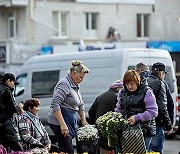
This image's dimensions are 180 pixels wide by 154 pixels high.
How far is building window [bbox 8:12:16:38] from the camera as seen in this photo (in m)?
42.2

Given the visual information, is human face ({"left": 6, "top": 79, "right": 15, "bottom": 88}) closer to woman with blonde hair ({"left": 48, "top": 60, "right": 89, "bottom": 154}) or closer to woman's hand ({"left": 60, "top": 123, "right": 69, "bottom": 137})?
woman with blonde hair ({"left": 48, "top": 60, "right": 89, "bottom": 154})

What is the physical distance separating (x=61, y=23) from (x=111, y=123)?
32337 mm

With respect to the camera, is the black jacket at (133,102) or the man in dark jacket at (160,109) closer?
the black jacket at (133,102)

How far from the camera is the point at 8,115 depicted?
1305 cm

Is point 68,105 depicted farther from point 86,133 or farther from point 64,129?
point 86,133

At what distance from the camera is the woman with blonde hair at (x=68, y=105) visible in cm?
1173

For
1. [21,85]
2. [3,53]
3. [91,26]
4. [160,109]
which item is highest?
[91,26]

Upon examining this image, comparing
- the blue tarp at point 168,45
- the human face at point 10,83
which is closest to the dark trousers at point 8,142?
the human face at point 10,83

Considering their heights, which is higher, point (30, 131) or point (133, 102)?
point (133, 102)

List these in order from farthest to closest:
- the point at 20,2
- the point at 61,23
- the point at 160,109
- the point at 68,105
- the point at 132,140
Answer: the point at 61,23, the point at 20,2, the point at 160,109, the point at 68,105, the point at 132,140

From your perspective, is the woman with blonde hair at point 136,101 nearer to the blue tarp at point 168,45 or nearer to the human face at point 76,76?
the human face at point 76,76

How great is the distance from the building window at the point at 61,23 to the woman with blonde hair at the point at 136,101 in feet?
104

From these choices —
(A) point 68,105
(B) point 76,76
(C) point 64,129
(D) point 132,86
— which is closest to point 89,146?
(C) point 64,129

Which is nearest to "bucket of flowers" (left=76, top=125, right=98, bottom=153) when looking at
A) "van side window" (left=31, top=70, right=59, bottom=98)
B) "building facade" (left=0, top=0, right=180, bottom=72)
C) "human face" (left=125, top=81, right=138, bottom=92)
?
"human face" (left=125, top=81, right=138, bottom=92)
